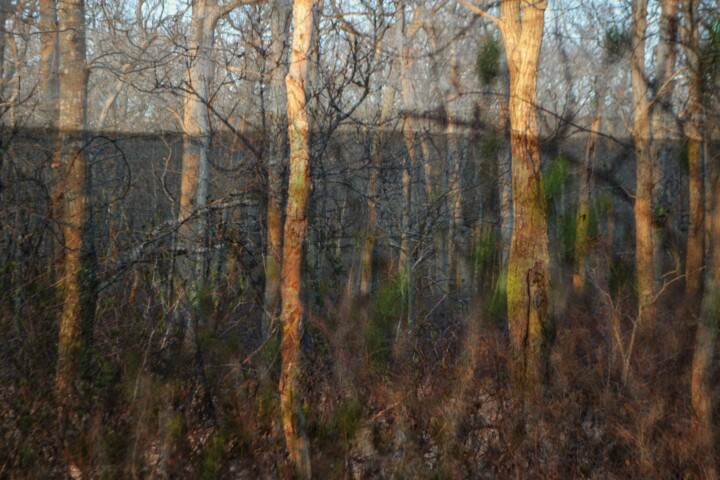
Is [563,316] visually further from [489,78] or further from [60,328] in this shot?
[60,328]

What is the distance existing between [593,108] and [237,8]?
27.3 ft

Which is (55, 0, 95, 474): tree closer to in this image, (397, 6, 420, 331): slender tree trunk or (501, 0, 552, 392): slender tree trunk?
(397, 6, 420, 331): slender tree trunk

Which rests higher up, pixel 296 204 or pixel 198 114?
pixel 198 114

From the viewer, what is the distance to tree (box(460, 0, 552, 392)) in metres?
6.75

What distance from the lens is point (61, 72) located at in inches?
248

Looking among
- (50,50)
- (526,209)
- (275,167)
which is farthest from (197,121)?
(526,209)

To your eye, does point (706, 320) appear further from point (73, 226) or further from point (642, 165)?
point (73, 226)

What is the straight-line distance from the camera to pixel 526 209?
22.7ft

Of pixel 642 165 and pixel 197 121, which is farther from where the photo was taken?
pixel 642 165

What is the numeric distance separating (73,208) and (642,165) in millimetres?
8199

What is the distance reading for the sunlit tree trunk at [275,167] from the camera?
714 centimetres

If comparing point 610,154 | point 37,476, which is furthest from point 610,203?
point 37,476

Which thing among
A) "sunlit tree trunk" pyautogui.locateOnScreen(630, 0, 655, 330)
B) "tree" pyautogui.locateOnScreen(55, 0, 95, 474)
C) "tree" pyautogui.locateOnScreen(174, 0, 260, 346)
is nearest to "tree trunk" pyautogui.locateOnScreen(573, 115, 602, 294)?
"sunlit tree trunk" pyautogui.locateOnScreen(630, 0, 655, 330)

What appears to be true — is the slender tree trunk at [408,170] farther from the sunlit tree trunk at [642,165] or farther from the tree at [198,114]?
the sunlit tree trunk at [642,165]
